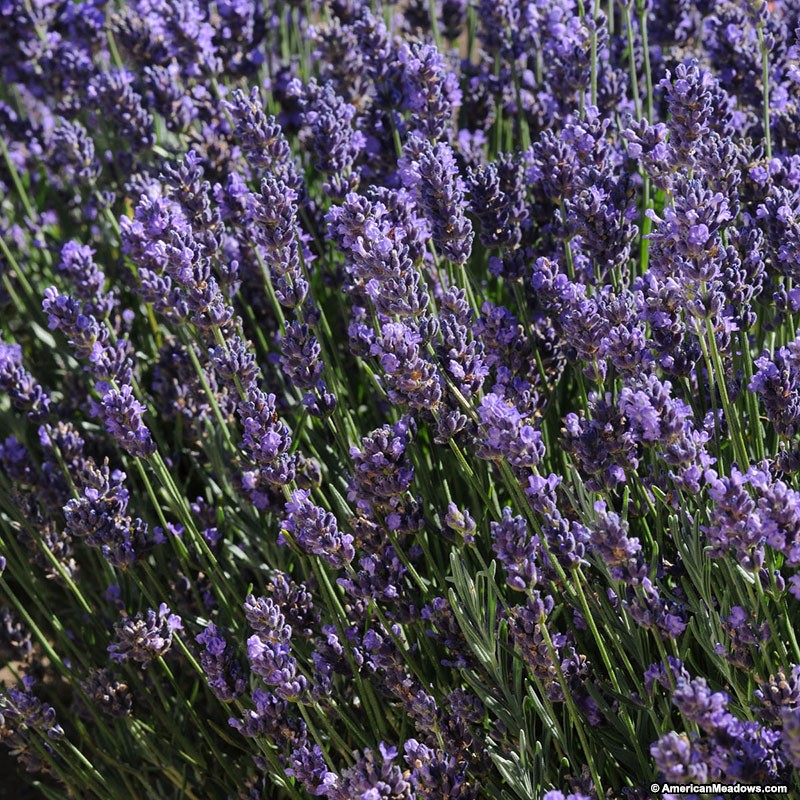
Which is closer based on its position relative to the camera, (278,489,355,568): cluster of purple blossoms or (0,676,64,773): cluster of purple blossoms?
(278,489,355,568): cluster of purple blossoms

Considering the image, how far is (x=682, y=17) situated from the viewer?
3.49 metres

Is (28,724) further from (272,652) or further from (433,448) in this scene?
(433,448)

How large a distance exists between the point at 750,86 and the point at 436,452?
1.52m

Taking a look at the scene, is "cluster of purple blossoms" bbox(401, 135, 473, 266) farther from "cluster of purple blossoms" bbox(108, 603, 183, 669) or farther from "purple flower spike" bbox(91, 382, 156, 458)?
"cluster of purple blossoms" bbox(108, 603, 183, 669)

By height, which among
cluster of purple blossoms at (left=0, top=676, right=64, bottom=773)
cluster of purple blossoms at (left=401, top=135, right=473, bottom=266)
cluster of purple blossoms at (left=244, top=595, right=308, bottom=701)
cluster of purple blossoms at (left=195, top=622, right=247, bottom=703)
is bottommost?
cluster of purple blossoms at (left=0, top=676, right=64, bottom=773)

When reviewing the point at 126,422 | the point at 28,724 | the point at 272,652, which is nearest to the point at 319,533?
the point at 272,652

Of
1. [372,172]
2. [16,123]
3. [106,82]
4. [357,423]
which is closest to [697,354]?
[357,423]

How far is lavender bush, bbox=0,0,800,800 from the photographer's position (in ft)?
6.40

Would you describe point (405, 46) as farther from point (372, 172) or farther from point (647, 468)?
point (647, 468)

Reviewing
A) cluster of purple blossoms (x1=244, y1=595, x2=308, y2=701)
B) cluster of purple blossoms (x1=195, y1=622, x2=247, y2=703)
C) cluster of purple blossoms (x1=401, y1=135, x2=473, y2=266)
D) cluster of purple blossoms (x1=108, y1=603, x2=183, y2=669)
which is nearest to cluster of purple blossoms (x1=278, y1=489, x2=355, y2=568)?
cluster of purple blossoms (x1=244, y1=595, x2=308, y2=701)

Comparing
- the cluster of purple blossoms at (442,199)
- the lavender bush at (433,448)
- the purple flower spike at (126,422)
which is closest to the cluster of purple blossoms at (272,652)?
the lavender bush at (433,448)

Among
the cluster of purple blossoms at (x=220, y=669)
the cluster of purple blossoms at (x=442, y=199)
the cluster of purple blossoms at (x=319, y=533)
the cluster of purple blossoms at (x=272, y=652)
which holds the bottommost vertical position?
the cluster of purple blossoms at (x=220, y=669)

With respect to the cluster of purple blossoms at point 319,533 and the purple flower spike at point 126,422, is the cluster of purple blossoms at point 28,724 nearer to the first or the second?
the purple flower spike at point 126,422

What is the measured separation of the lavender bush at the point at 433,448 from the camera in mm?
1951
